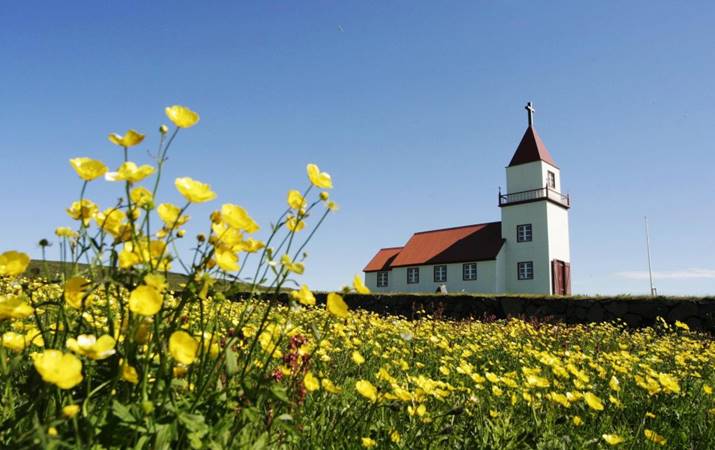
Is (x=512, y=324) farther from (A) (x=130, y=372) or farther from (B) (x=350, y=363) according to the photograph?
(A) (x=130, y=372)

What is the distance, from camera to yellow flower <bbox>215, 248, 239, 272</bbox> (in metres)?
1.43

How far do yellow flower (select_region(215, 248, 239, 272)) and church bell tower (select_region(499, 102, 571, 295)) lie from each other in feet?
88.3

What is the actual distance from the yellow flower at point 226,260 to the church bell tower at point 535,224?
88.3 feet

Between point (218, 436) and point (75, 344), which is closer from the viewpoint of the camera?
point (75, 344)

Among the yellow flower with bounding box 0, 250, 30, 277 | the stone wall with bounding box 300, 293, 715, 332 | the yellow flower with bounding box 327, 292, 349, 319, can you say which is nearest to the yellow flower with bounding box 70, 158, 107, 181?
the yellow flower with bounding box 0, 250, 30, 277

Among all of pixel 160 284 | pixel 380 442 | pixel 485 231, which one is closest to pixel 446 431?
pixel 380 442

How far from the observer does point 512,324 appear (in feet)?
26.7

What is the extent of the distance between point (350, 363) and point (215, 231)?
2614 millimetres

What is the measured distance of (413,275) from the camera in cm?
3169

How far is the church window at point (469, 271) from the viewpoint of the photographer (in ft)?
94.1

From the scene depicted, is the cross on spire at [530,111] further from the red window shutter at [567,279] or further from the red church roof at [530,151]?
the red window shutter at [567,279]

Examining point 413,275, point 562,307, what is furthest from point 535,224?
point 562,307

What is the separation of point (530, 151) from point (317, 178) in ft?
96.5

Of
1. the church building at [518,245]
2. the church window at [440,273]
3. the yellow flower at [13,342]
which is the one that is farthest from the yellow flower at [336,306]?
the church window at [440,273]
